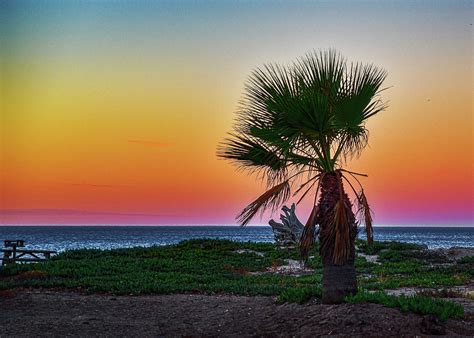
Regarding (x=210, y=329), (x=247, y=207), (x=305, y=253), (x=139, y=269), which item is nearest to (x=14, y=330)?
(x=210, y=329)

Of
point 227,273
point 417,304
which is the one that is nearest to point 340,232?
point 417,304

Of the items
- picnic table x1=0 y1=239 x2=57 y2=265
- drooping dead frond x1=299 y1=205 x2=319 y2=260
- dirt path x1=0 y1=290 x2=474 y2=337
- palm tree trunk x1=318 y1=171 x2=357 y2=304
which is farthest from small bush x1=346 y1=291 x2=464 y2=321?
picnic table x1=0 y1=239 x2=57 y2=265

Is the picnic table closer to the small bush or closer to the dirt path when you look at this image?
the dirt path

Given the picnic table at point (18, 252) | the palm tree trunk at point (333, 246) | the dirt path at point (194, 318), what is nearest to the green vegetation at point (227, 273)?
the palm tree trunk at point (333, 246)

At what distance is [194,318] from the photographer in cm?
1441

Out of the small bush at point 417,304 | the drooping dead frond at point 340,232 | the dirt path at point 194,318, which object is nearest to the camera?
the dirt path at point 194,318

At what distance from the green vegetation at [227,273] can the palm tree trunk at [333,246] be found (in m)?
0.44

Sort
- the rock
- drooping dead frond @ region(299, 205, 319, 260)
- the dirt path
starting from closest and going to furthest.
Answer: the dirt path < drooping dead frond @ region(299, 205, 319, 260) < the rock

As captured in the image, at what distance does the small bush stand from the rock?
917 inches

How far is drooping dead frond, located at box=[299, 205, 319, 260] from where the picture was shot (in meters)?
12.8

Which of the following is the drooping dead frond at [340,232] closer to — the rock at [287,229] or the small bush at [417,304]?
the small bush at [417,304]

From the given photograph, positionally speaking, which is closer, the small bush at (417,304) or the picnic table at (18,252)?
the small bush at (417,304)

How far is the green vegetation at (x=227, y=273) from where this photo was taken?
1786 centimetres

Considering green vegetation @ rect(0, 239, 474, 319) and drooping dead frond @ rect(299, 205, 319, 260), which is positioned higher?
drooping dead frond @ rect(299, 205, 319, 260)
